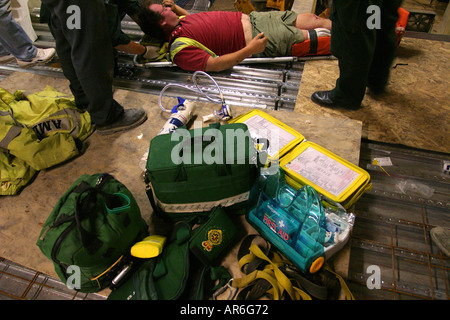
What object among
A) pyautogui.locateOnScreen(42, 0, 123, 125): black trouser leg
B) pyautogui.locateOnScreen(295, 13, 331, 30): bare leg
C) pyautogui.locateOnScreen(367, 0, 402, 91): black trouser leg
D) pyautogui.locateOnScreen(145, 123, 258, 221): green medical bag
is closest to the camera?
pyautogui.locateOnScreen(145, 123, 258, 221): green medical bag

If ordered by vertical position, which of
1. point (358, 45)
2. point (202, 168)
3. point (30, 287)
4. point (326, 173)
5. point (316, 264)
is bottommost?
point (30, 287)

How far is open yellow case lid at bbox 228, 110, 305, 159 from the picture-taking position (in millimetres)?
1591

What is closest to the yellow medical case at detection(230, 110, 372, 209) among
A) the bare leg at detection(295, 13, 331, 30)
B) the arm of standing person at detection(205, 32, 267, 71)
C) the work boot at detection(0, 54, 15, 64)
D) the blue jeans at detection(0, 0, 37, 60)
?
the arm of standing person at detection(205, 32, 267, 71)

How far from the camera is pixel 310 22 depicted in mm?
2539

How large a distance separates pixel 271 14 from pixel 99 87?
1710 millimetres

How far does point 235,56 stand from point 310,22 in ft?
2.85

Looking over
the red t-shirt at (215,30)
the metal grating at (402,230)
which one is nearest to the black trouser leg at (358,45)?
the metal grating at (402,230)

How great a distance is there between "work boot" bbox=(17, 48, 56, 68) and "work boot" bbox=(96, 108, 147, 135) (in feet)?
4.12

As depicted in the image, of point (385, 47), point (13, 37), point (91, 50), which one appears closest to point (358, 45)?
point (385, 47)

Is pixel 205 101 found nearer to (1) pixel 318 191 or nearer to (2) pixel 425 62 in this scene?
(1) pixel 318 191

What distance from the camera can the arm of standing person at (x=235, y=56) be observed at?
223 centimetres

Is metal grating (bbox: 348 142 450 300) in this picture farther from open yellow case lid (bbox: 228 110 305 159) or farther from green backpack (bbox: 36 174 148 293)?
green backpack (bbox: 36 174 148 293)

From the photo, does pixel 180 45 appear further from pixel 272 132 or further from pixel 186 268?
pixel 186 268

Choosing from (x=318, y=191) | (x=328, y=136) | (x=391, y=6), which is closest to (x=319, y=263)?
(x=318, y=191)
